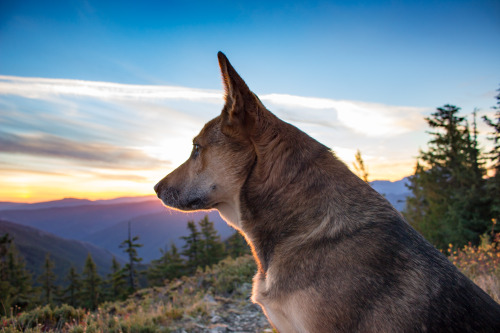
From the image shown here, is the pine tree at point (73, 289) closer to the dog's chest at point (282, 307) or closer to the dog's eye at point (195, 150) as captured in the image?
the dog's eye at point (195, 150)

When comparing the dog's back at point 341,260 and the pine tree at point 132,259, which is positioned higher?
the dog's back at point 341,260

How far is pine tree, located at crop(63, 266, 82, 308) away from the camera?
53.7m

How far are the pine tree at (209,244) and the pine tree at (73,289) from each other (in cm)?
2387

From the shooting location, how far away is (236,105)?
271 cm

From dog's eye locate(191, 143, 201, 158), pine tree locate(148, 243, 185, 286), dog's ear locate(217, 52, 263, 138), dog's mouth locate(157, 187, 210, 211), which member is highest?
dog's ear locate(217, 52, 263, 138)

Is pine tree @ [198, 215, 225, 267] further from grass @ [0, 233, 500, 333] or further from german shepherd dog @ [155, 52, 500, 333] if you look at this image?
german shepherd dog @ [155, 52, 500, 333]

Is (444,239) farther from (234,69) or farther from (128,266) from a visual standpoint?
(128,266)

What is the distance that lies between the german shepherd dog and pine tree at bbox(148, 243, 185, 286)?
170ft

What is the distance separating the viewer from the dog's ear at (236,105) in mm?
2607

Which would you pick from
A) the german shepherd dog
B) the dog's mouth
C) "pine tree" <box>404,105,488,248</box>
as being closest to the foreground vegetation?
the dog's mouth

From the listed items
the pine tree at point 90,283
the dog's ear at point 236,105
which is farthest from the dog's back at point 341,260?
the pine tree at point 90,283

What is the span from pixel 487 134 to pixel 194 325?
34686mm

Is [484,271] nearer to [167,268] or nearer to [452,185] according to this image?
[452,185]

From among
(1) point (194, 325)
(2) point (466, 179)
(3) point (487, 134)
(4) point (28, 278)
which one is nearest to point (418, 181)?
(2) point (466, 179)
